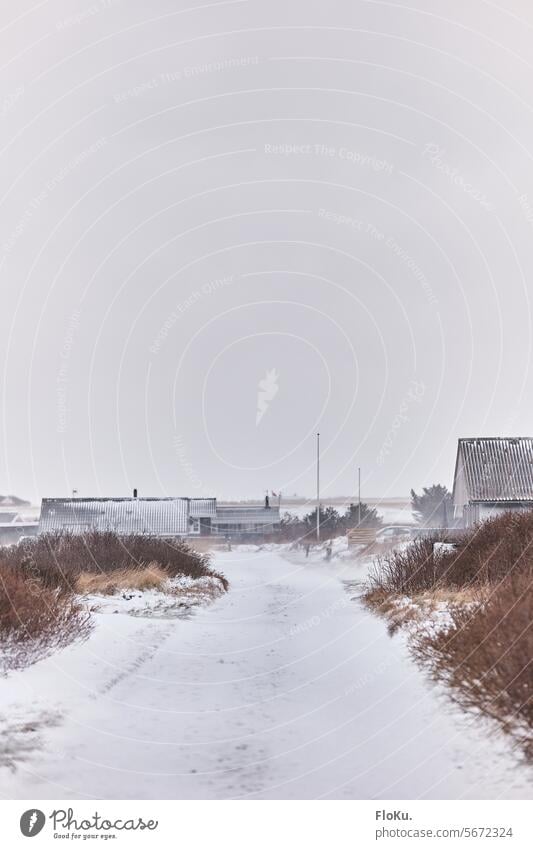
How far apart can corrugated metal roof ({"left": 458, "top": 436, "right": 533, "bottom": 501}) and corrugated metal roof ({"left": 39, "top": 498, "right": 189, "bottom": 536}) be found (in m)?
22.8

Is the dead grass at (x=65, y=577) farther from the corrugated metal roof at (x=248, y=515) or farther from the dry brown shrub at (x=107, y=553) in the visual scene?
the corrugated metal roof at (x=248, y=515)

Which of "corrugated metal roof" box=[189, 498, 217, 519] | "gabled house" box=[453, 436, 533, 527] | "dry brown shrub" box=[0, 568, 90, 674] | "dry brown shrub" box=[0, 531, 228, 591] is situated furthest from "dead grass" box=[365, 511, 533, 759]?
"corrugated metal roof" box=[189, 498, 217, 519]

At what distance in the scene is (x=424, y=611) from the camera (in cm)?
1113

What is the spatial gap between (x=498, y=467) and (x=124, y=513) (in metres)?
27.4

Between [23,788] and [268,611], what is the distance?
1170 centimetres

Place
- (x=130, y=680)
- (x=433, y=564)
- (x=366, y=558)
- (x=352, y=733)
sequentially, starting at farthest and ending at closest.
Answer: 1. (x=366, y=558)
2. (x=433, y=564)
3. (x=130, y=680)
4. (x=352, y=733)

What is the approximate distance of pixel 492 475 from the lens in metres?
34.8

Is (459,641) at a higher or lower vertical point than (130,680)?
higher

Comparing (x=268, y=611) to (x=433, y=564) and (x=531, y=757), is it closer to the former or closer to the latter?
(x=433, y=564)

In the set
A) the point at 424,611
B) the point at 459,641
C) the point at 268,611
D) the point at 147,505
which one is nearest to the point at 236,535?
the point at 147,505

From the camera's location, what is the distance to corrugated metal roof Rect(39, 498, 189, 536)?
50716 mm

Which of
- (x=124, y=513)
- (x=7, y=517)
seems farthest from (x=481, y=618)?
(x=7, y=517)

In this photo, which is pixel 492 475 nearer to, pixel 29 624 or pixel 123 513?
pixel 123 513

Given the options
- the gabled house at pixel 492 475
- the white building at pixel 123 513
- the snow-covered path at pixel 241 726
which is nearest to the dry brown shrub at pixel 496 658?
the snow-covered path at pixel 241 726
